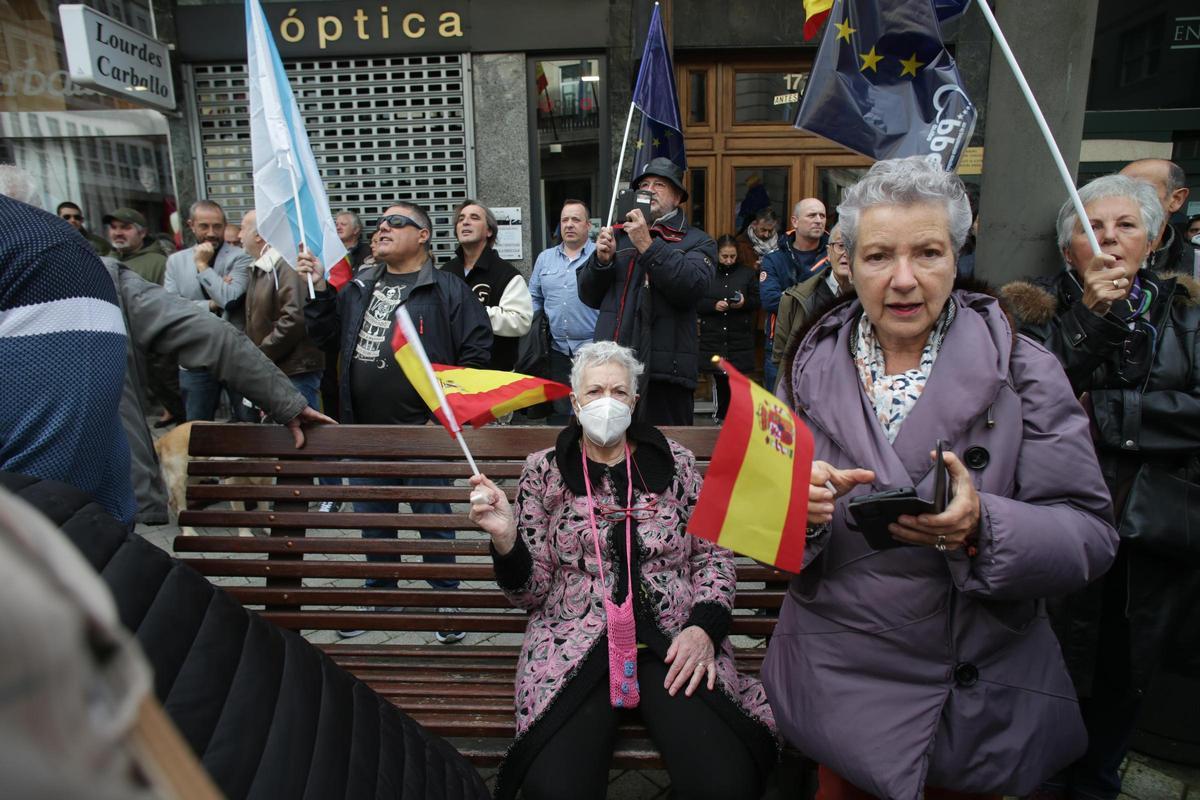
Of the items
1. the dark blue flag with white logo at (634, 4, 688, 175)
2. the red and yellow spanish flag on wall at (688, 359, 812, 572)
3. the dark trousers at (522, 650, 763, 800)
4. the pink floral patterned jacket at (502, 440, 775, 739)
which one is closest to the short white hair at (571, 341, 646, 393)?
the pink floral patterned jacket at (502, 440, 775, 739)

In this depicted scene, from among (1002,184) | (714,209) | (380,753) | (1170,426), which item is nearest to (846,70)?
(1002,184)

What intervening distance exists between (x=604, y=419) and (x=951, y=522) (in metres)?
1.24

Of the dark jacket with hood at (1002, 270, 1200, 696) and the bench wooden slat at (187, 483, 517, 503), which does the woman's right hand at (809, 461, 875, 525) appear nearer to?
the dark jacket with hood at (1002, 270, 1200, 696)

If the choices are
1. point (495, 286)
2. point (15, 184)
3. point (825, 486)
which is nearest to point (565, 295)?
point (495, 286)

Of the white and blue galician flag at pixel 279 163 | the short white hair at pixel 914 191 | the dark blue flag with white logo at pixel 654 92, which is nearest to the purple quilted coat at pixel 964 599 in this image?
the short white hair at pixel 914 191

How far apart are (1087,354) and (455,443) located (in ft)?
6.84

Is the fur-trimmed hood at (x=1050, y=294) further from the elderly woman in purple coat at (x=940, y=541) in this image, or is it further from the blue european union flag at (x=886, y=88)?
the elderly woman in purple coat at (x=940, y=541)

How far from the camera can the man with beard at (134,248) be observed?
7.62 m

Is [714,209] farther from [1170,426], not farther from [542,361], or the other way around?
[1170,426]

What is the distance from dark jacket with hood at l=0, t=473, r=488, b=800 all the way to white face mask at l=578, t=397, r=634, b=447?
106 centimetres

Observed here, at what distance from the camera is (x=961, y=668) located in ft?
5.64

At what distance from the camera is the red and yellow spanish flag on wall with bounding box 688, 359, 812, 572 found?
1.56m

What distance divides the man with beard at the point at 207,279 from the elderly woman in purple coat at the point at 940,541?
5458 mm

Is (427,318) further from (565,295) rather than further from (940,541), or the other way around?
(940,541)
